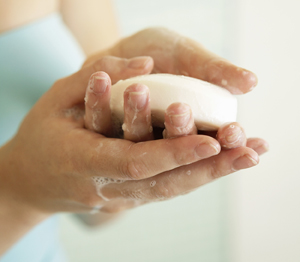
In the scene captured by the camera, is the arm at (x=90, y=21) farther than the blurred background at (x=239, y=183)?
No

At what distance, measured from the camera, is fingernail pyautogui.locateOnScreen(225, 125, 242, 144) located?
1.12 feet

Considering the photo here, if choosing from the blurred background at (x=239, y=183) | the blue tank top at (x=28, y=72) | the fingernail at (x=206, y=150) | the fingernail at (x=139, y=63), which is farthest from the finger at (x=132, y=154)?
the blurred background at (x=239, y=183)

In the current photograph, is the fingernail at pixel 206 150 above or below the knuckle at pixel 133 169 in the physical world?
above

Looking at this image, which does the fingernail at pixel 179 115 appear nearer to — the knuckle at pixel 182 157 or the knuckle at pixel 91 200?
the knuckle at pixel 182 157

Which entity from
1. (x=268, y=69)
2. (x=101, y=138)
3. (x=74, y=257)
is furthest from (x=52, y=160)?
(x=74, y=257)

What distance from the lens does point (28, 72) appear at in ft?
2.07

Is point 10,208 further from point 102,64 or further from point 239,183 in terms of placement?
point 239,183

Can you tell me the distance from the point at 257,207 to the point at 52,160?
1.09m

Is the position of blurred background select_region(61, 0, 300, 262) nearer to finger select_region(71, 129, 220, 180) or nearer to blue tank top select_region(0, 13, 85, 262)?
blue tank top select_region(0, 13, 85, 262)

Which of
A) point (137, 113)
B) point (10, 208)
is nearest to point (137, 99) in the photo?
point (137, 113)

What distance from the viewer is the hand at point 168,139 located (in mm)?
331

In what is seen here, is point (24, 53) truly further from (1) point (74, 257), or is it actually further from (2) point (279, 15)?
(1) point (74, 257)

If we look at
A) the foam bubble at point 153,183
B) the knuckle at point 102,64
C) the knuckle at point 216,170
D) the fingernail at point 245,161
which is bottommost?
the foam bubble at point 153,183

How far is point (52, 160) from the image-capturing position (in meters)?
0.42
